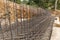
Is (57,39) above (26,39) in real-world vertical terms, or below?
below

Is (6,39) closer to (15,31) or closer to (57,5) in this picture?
(15,31)

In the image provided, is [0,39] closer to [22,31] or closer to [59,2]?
[22,31]

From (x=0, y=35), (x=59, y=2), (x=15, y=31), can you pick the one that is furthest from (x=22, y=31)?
(x=59, y=2)

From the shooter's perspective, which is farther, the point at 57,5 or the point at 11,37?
the point at 57,5

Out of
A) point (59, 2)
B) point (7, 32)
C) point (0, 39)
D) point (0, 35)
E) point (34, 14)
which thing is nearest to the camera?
point (0, 39)

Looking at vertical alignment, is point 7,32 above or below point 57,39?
above

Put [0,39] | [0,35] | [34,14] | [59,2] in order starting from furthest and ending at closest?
1. [59,2]
2. [34,14]
3. [0,35]
4. [0,39]

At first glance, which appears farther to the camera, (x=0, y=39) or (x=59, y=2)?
(x=59, y=2)

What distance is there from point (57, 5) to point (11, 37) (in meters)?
19.9

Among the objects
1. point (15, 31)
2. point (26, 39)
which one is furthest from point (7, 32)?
point (26, 39)

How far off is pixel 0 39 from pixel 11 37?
8 centimetres

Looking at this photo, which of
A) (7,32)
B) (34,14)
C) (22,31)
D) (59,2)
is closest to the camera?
(7,32)

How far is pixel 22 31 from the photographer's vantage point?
6.07ft

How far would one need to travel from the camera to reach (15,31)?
5.80 ft
